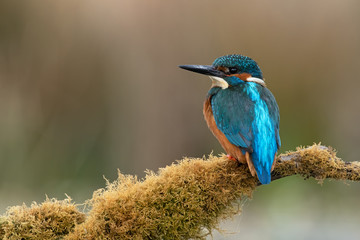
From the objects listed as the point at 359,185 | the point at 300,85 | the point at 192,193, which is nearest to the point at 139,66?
the point at 300,85

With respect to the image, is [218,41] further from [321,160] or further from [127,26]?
[321,160]

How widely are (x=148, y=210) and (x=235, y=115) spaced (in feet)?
3.21

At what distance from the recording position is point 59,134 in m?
4.93

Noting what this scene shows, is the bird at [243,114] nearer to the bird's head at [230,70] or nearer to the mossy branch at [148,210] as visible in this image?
the bird's head at [230,70]

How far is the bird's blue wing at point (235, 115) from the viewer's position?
8.67 ft

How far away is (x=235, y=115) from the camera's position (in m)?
2.73

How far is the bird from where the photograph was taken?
2.55 meters

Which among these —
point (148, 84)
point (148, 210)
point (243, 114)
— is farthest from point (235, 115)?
point (148, 84)

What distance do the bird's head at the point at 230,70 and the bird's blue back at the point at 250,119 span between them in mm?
89

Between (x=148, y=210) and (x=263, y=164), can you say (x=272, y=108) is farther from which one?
(x=148, y=210)

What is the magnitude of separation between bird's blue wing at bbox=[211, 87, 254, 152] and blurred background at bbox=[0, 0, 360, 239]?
1990 mm

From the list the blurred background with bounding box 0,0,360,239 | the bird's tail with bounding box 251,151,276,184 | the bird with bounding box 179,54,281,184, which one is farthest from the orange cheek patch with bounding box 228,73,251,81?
the blurred background with bounding box 0,0,360,239

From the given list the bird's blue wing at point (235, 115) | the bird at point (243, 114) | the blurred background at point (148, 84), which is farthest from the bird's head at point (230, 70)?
the blurred background at point (148, 84)

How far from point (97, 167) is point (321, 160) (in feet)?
9.85
